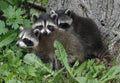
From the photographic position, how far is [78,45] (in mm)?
6410

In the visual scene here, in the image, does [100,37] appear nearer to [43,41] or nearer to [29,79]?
[43,41]

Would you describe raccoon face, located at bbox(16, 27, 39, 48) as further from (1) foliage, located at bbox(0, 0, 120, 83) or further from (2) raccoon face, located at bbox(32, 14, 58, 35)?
(2) raccoon face, located at bbox(32, 14, 58, 35)

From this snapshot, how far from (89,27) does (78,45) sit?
25.6 inches

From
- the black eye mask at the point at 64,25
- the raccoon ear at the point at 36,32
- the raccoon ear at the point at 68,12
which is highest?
the raccoon ear at the point at 68,12

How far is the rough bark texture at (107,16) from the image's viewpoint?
6.64 meters

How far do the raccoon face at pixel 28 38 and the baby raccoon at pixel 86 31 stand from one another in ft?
2.19

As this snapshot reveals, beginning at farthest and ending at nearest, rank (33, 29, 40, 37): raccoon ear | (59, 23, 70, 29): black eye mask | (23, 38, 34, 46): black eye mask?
1. (59, 23, 70, 29): black eye mask
2. (23, 38, 34, 46): black eye mask
3. (33, 29, 40, 37): raccoon ear

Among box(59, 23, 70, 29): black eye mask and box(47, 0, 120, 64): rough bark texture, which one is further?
box(59, 23, 70, 29): black eye mask

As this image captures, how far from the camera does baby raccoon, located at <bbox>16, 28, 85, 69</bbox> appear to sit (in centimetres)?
633

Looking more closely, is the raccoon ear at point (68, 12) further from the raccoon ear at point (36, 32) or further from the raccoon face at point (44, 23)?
the raccoon ear at point (36, 32)

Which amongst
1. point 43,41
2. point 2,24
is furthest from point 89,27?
point 2,24

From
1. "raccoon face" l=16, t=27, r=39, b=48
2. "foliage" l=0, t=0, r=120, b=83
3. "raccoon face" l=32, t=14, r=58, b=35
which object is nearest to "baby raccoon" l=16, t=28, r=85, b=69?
"raccoon face" l=16, t=27, r=39, b=48

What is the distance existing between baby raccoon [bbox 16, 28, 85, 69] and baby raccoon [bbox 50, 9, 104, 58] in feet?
1.31

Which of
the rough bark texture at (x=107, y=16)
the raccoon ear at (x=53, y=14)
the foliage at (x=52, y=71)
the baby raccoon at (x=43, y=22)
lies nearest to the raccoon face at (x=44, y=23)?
the baby raccoon at (x=43, y=22)
